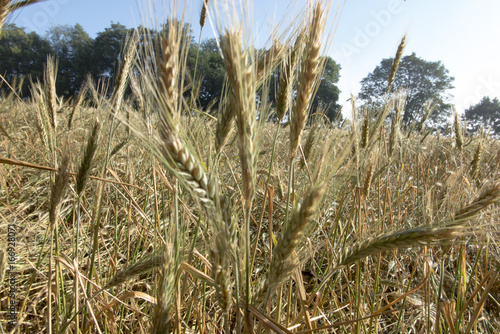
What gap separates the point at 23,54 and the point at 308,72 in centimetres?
4209

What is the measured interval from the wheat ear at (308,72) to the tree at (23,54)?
36.6 m

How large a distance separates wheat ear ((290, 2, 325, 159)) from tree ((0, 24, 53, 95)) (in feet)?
120

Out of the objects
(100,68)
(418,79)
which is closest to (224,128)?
(100,68)

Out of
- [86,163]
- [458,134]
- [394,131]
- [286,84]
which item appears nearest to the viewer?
[86,163]

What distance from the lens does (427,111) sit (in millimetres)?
3775

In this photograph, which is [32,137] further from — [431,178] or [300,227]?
[431,178]

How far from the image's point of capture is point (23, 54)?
3092 centimetres

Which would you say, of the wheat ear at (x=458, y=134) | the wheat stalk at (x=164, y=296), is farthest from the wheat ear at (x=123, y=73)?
the wheat ear at (x=458, y=134)

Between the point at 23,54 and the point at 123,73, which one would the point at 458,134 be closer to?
the point at 123,73

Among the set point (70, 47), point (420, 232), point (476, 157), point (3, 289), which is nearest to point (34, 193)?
point (3, 289)

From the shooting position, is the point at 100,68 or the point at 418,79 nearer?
the point at 100,68

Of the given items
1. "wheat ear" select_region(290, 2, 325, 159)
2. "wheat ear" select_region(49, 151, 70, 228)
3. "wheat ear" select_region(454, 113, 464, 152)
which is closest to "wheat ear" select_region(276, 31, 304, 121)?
"wheat ear" select_region(290, 2, 325, 159)

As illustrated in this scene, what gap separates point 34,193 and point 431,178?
4291 millimetres

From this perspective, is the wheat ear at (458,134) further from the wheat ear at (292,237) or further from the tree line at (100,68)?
the tree line at (100,68)
